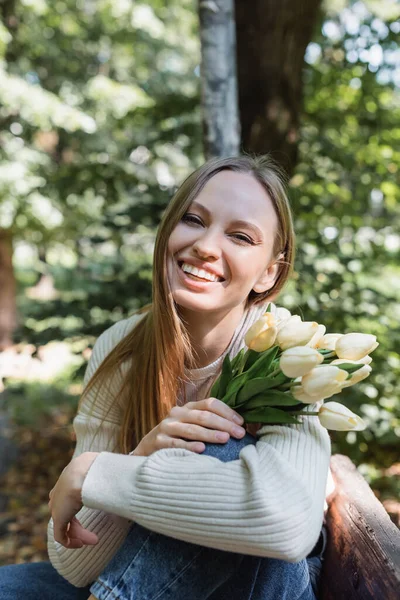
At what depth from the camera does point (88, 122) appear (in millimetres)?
5188

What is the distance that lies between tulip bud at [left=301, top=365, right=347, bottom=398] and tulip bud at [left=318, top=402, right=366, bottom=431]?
0.07m

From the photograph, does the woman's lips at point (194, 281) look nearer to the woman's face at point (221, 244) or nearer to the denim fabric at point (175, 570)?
the woman's face at point (221, 244)

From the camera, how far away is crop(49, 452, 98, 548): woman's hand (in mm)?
1221

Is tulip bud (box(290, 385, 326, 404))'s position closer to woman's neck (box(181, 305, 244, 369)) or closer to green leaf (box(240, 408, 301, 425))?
green leaf (box(240, 408, 301, 425))

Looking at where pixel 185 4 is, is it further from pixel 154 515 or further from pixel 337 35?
pixel 154 515

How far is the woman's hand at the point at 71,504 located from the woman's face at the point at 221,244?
1.58ft

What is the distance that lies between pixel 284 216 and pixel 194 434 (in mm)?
714

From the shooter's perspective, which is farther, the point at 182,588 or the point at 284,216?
the point at 284,216

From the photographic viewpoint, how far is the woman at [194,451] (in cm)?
106

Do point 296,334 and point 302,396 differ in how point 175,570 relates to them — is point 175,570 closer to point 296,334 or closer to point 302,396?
point 302,396

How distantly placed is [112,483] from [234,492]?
0.86 ft

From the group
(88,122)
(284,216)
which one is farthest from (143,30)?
(284,216)

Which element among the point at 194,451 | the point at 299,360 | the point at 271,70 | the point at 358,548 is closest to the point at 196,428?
the point at 194,451

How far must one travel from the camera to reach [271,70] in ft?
10.1
